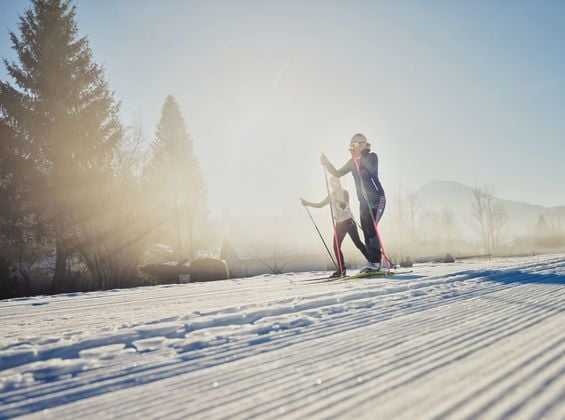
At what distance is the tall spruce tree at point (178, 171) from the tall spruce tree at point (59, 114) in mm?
15180

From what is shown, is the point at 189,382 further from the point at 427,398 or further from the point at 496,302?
the point at 496,302

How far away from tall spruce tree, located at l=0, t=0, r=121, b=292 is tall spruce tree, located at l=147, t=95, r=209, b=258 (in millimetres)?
15180

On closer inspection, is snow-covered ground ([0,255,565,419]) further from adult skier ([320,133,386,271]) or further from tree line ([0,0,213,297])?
tree line ([0,0,213,297])

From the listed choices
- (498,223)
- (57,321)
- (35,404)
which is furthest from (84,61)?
(498,223)

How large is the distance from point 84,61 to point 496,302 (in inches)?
848

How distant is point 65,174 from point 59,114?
3.26m

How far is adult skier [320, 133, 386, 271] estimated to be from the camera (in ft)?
16.3

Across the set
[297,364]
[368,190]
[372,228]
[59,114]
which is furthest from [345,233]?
[59,114]

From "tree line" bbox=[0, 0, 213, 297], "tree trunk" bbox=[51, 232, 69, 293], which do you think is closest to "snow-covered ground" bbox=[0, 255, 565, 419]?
"tree line" bbox=[0, 0, 213, 297]

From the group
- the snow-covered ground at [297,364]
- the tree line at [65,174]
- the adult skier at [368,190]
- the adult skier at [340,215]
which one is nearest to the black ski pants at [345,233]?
the adult skier at [340,215]

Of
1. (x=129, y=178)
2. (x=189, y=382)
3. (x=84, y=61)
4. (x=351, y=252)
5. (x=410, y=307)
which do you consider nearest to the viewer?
(x=189, y=382)

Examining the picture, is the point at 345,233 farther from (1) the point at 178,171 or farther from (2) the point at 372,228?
(1) the point at 178,171

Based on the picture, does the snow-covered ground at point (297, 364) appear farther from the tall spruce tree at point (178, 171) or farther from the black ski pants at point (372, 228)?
the tall spruce tree at point (178, 171)

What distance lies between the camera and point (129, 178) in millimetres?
16359
